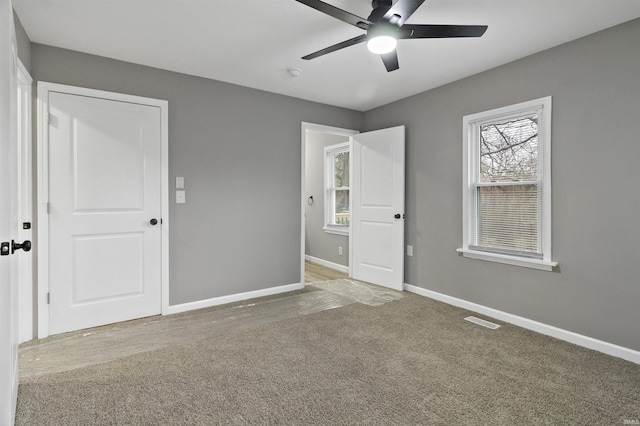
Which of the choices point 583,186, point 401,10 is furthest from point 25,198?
point 583,186

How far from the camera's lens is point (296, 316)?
10.9ft

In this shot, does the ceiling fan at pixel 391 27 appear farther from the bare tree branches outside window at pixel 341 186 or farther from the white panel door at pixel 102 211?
the bare tree branches outside window at pixel 341 186

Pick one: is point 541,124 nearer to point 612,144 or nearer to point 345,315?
point 612,144

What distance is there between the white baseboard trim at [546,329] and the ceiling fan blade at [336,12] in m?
2.82

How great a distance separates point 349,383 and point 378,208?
266 centimetres

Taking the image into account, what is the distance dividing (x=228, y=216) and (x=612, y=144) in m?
3.46

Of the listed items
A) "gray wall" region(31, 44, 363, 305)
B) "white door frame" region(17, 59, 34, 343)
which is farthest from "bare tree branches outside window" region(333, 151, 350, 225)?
"white door frame" region(17, 59, 34, 343)

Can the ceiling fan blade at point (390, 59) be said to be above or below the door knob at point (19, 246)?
above

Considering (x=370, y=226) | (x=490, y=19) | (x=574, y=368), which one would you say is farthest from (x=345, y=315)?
(x=490, y=19)

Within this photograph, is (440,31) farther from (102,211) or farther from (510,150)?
(102,211)

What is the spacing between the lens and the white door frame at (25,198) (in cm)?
263

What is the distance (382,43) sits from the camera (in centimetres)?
219

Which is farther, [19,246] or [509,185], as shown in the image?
[509,185]

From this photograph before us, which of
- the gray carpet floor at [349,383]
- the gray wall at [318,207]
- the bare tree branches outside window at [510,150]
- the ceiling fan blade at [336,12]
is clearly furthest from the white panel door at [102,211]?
the bare tree branches outside window at [510,150]
